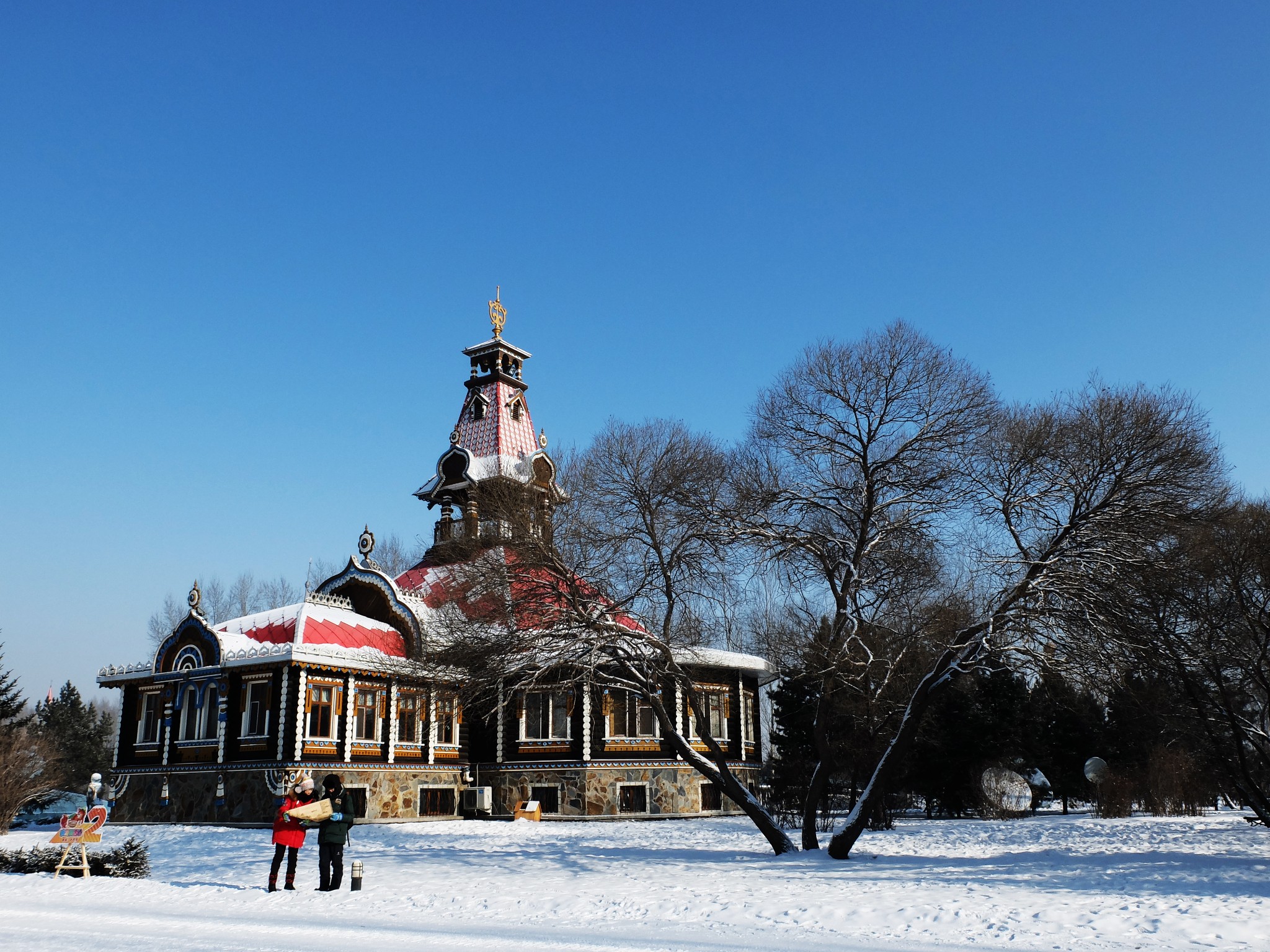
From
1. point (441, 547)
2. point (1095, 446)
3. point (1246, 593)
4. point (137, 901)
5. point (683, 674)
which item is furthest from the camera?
point (441, 547)

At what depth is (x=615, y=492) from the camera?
1920cm

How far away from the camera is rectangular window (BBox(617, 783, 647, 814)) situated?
33219 mm

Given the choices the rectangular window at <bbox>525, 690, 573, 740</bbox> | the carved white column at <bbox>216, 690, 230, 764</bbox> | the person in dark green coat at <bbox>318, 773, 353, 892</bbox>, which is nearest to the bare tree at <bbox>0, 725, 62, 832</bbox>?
the carved white column at <bbox>216, 690, 230, 764</bbox>

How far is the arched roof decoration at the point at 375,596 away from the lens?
33.3 metres

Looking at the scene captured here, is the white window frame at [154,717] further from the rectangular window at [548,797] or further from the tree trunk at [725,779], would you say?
the tree trunk at [725,779]

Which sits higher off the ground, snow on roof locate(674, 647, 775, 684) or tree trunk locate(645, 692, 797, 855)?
snow on roof locate(674, 647, 775, 684)

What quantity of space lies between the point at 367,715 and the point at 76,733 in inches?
1549

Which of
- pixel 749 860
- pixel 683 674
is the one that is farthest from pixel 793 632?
pixel 749 860

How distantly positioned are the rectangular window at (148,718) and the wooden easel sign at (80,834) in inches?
630

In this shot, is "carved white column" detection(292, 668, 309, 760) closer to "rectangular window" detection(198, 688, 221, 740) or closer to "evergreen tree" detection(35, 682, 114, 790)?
"rectangular window" detection(198, 688, 221, 740)

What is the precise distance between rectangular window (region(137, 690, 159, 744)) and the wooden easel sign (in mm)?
16007

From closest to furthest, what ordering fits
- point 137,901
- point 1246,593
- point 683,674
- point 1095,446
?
point 137,901, point 1095,446, point 1246,593, point 683,674

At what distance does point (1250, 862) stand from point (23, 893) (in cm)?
2011

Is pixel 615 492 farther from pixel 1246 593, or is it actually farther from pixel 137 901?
pixel 1246 593
